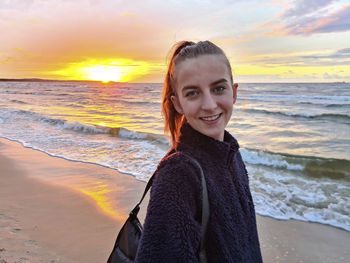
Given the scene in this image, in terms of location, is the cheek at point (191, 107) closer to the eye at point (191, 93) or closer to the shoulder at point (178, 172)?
the eye at point (191, 93)

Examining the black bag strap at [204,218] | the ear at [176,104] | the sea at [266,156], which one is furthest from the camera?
the sea at [266,156]

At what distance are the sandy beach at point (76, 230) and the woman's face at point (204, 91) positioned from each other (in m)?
3.04

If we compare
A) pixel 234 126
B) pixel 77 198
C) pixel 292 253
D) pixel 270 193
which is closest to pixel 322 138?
pixel 234 126

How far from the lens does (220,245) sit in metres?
1.16

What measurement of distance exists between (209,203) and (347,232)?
15.2 feet

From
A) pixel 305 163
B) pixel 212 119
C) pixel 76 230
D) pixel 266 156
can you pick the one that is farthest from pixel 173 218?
pixel 266 156

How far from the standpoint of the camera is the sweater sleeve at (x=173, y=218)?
3.24ft

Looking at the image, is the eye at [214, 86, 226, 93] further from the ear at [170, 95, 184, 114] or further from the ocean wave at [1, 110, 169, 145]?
the ocean wave at [1, 110, 169, 145]

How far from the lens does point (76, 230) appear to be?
4.39 meters

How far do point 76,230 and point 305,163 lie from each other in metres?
6.95

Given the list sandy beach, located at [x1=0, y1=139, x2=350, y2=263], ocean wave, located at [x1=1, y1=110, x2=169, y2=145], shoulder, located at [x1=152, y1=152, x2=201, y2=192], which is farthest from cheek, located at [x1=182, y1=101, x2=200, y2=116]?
ocean wave, located at [x1=1, y1=110, x2=169, y2=145]

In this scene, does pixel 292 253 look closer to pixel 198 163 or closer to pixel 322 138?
pixel 198 163

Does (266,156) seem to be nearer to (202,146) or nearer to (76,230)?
(76,230)

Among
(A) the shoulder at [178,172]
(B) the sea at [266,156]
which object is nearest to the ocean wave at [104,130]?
(B) the sea at [266,156]
